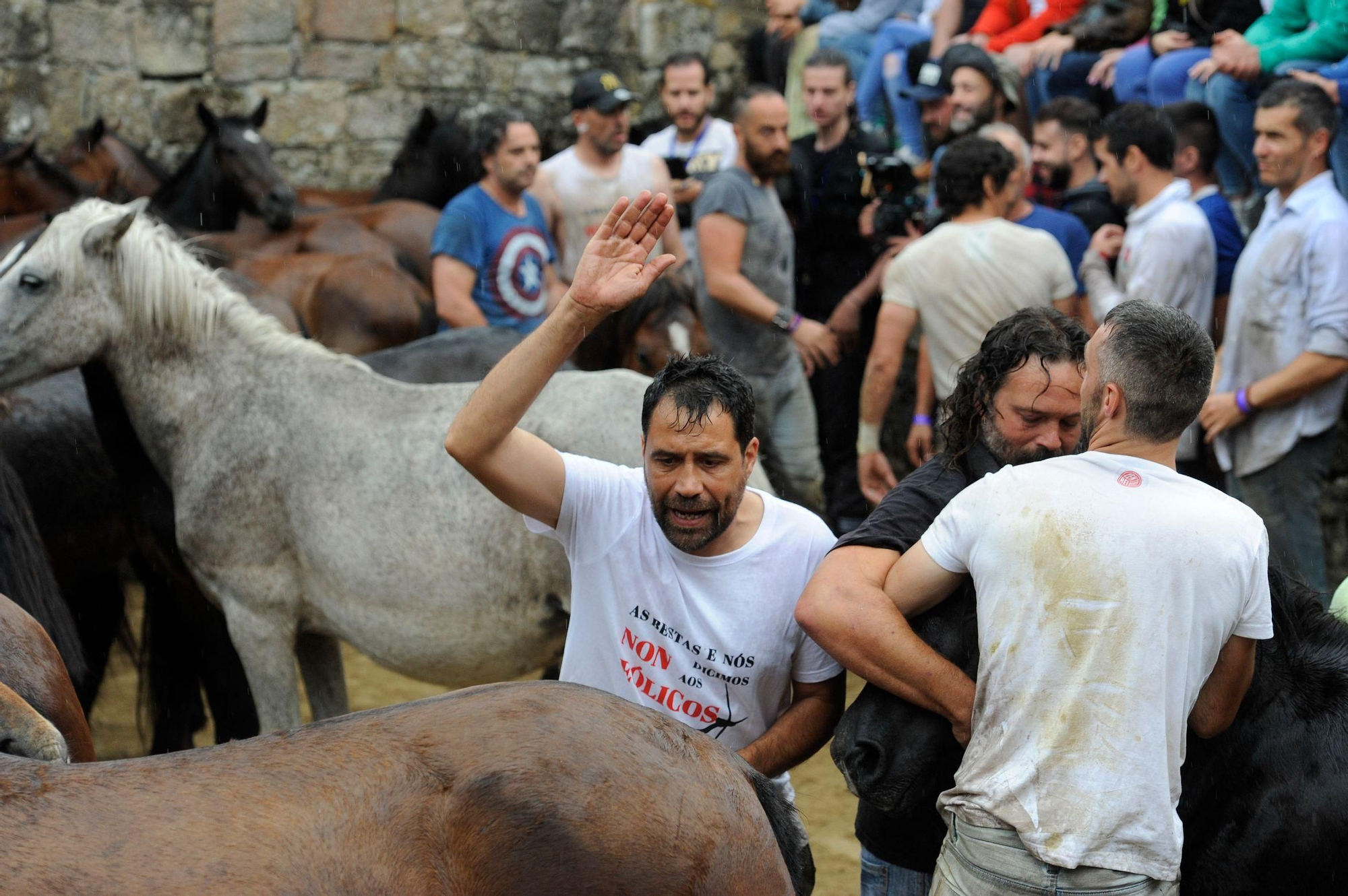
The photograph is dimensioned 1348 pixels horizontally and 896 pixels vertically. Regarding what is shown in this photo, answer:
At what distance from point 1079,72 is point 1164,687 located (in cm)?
538

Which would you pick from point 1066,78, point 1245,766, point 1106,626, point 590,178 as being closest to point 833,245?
point 590,178

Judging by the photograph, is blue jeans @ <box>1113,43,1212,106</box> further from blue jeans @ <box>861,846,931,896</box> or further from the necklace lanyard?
blue jeans @ <box>861,846,931,896</box>

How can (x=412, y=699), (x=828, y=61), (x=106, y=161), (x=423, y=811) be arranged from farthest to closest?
(x=106, y=161)
(x=828, y=61)
(x=412, y=699)
(x=423, y=811)

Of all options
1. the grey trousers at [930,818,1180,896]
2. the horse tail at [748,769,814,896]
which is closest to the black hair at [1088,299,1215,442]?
the grey trousers at [930,818,1180,896]

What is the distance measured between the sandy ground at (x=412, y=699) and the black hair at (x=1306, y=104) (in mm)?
2627

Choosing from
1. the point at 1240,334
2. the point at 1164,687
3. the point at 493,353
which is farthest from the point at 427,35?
the point at 1164,687

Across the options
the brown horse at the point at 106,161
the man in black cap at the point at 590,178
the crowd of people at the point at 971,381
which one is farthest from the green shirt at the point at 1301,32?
the brown horse at the point at 106,161

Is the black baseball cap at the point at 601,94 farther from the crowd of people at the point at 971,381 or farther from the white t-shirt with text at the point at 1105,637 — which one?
the white t-shirt with text at the point at 1105,637

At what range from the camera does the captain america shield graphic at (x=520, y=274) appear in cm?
548

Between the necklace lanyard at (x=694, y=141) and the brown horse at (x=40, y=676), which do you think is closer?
the brown horse at (x=40, y=676)

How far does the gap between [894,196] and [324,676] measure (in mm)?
3305

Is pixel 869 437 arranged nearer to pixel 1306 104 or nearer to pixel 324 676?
pixel 1306 104

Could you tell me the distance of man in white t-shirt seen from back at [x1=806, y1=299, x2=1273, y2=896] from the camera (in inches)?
72.1

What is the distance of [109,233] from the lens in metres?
3.74
